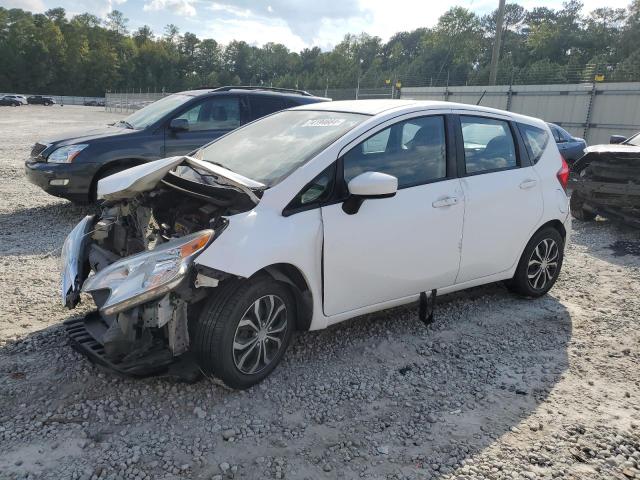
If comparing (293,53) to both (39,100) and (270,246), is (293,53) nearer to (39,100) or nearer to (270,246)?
(39,100)

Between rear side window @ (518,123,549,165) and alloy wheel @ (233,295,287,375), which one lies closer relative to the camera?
alloy wheel @ (233,295,287,375)

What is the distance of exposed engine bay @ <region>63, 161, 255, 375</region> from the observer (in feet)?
9.53

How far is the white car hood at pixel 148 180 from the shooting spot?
341cm

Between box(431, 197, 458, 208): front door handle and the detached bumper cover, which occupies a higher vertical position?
box(431, 197, 458, 208): front door handle

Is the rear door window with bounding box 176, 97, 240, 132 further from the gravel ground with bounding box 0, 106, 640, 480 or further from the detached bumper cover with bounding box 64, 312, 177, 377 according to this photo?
the detached bumper cover with bounding box 64, 312, 177, 377

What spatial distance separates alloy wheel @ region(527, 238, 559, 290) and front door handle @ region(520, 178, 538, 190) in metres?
0.57

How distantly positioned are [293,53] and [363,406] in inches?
5507

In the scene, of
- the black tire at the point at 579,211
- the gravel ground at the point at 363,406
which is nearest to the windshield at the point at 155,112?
the gravel ground at the point at 363,406

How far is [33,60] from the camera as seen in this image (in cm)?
9719

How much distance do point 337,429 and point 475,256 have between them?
1979 mm

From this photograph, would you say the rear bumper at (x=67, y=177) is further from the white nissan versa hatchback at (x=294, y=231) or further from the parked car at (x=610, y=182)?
the parked car at (x=610, y=182)

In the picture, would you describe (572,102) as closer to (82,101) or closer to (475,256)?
(475,256)

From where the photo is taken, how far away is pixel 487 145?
176 inches

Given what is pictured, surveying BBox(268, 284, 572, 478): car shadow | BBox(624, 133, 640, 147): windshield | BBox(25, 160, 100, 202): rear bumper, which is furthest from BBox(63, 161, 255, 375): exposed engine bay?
BBox(624, 133, 640, 147): windshield
